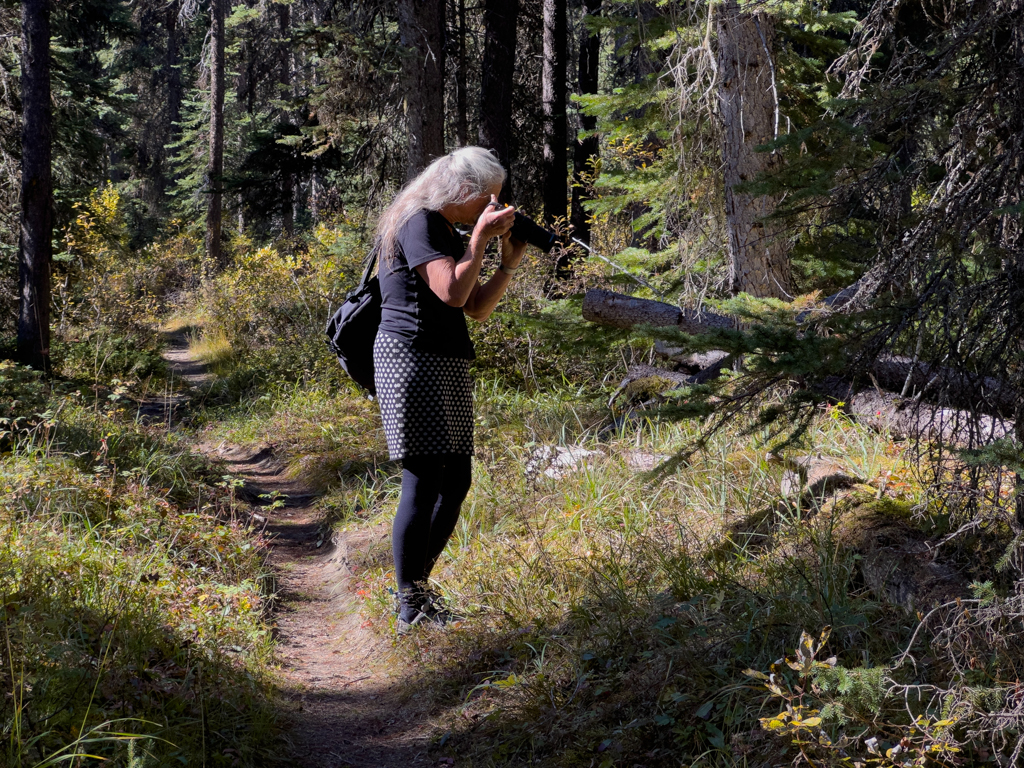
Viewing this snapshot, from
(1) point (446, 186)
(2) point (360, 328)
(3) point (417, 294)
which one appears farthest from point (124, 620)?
(1) point (446, 186)

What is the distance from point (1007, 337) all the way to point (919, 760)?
1.18m

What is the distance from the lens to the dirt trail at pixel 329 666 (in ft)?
10.2

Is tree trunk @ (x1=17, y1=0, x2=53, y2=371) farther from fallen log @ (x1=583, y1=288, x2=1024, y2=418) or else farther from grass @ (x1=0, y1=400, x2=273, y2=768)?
fallen log @ (x1=583, y1=288, x2=1024, y2=418)

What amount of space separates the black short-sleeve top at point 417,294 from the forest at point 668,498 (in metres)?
0.48

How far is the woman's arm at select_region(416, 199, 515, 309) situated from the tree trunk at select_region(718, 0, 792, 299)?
2820 mm

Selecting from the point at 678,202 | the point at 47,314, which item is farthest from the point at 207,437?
the point at 678,202

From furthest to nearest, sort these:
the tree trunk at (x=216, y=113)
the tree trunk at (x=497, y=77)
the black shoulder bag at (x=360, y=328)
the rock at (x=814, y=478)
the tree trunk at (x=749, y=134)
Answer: the tree trunk at (x=216, y=113) < the tree trunk at (x=497, y=77) < the tree trunk at (x=749, y=134) < the rock at (x=814, y=478) < the black shoulder bag at (x=360, y=328)

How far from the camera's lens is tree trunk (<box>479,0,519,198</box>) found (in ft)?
35.4

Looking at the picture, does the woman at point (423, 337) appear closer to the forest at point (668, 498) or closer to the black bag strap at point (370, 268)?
the black bag strap at point (370, 268)

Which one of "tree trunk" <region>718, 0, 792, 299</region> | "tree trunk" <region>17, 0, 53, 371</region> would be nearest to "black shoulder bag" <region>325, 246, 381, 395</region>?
"tree trunk" <region>718, 0, 792, 299</region>

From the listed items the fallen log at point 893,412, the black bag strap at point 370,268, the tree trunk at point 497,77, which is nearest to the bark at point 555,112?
the tree trunk at point 497,77

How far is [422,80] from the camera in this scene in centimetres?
866

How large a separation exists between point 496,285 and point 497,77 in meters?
8.01

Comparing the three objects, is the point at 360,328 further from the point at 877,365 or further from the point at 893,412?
the point at 893,412
